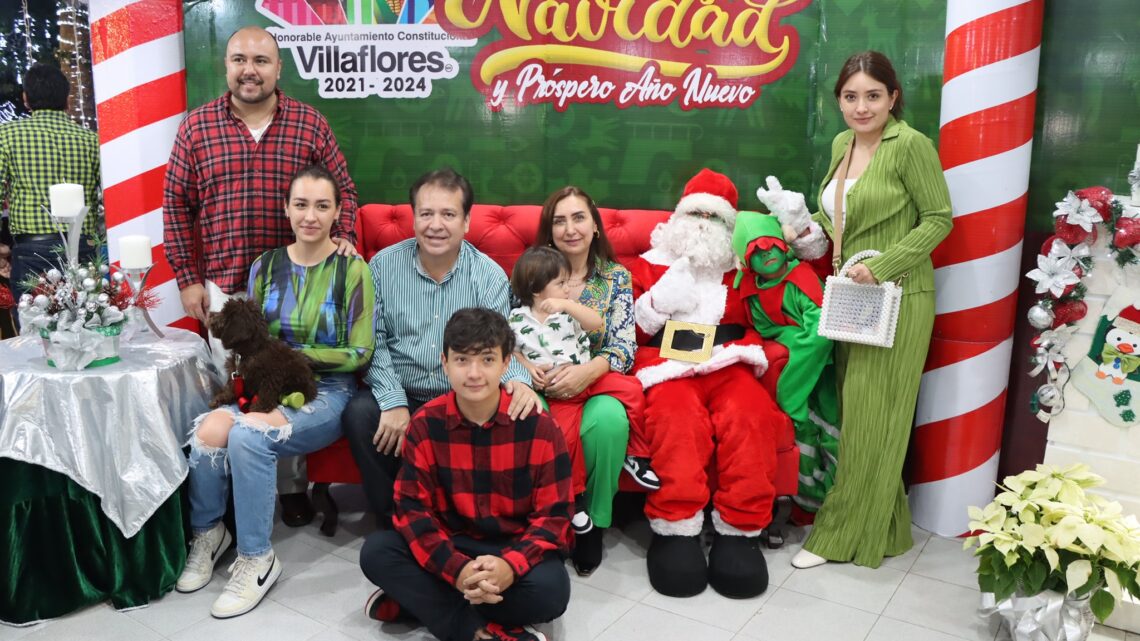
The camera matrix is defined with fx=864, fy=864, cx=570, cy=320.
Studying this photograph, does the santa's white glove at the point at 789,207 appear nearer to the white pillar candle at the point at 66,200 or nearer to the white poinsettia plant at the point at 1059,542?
the white poinsettia plant at the point at 1059,542

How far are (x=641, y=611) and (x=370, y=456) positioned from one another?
3.28 feet

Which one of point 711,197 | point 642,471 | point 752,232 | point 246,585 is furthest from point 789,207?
point 246,585

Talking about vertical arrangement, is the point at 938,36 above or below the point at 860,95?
above

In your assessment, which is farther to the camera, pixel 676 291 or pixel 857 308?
pixel 676 291

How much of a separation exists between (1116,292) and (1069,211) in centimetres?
28

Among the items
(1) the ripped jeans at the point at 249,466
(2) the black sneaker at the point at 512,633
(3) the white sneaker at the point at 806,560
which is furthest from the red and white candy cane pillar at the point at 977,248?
(1) the ripped jeans at the point at 249,466

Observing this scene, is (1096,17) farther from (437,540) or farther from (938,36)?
(437,540)

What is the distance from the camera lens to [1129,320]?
260 centimetres

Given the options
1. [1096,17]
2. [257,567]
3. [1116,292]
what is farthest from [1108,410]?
[257,567]

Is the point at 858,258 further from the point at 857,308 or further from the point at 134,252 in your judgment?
the point at 134,252

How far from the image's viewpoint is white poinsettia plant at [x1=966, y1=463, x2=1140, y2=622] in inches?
90.9

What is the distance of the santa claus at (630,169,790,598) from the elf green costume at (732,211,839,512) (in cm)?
7

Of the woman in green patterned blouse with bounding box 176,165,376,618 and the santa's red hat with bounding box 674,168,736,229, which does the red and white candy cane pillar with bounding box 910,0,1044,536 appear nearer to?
the santa's red hat with bounding box 674,168,736,229

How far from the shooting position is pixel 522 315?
297 cm
